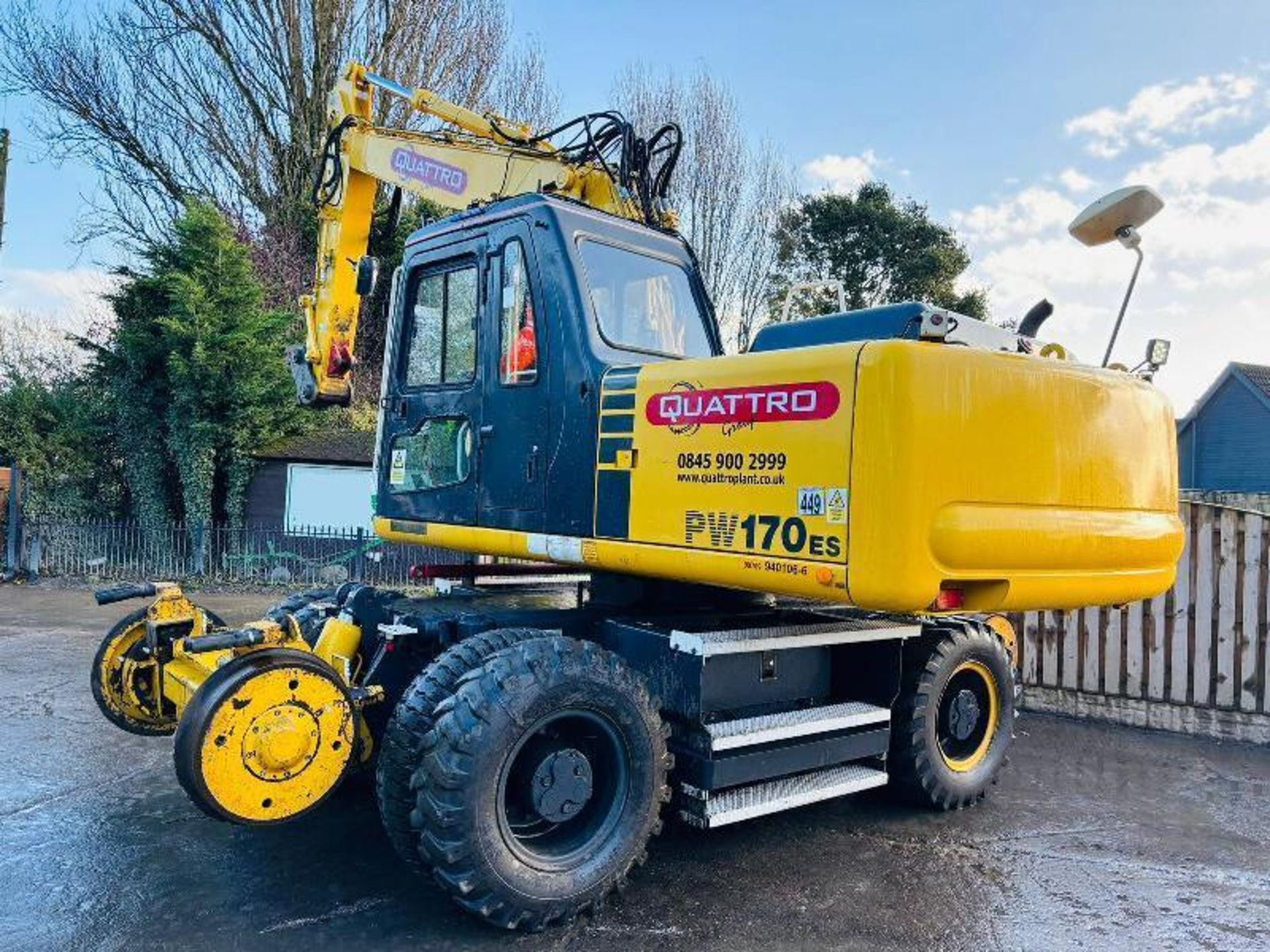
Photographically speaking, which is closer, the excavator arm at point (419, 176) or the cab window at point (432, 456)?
the cab window at point (432, 456)

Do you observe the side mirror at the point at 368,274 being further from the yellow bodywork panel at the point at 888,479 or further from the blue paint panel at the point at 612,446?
the blue paint panel at the point at 612,446

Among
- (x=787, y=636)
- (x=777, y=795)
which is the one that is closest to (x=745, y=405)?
(x=787, y=636)

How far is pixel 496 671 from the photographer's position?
135 inches

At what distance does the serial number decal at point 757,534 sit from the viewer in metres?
3.32

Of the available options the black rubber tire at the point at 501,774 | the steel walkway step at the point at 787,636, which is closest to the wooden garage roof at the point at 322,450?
the steel walkway step at the point at 787,636

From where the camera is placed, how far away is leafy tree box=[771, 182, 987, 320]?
21.2 metres

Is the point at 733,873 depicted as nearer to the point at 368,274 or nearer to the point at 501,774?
the point at 501,774

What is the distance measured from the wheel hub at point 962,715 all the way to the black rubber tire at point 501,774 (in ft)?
6.82

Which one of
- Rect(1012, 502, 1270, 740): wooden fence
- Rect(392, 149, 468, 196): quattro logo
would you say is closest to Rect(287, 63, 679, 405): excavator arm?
Rect(392, 149, 468, 196): quattro logo

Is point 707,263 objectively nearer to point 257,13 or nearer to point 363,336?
point 363,336

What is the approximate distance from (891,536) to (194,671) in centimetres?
304

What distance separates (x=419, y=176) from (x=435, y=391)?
4.79 feet

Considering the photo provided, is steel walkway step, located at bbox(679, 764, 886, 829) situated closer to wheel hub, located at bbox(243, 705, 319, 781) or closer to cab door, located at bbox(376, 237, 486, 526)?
wheel hub, located at bbox(243, 705, 319, 781)

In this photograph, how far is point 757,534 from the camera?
11.4ft
